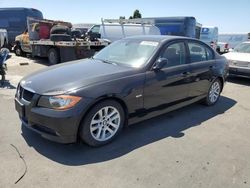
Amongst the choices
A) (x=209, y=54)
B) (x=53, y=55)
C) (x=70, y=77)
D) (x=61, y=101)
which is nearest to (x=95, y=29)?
(x=53, y=55)

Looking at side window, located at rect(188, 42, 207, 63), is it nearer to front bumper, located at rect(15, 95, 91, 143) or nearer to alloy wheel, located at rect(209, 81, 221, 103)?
alloy wheel, located at rect(209, 81, 221, 103)

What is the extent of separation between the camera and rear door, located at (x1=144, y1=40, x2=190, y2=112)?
409cm

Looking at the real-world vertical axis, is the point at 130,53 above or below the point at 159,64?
above

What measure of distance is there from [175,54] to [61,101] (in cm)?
237

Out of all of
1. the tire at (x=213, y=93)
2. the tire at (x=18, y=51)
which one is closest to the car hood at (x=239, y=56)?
the tire at (x=213, y=93)

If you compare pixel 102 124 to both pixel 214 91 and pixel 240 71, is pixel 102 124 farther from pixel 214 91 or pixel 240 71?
pixel 240 71

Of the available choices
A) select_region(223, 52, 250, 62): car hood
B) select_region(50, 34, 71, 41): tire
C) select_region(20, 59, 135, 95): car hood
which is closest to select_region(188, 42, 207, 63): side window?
select_region(20, 59, 135, 95): car hood

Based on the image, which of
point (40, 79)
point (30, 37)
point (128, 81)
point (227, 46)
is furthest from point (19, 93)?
point (227, 46)

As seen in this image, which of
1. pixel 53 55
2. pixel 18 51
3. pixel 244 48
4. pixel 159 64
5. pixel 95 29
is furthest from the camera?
pixel 95 29

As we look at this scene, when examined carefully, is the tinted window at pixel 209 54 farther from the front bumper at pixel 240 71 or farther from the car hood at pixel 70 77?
the front bumper at pixel 240 71

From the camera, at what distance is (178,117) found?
16.3ft

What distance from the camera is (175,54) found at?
4.64 metres

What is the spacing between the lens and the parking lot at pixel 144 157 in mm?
2943

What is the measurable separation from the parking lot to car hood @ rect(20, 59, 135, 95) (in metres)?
0.83
